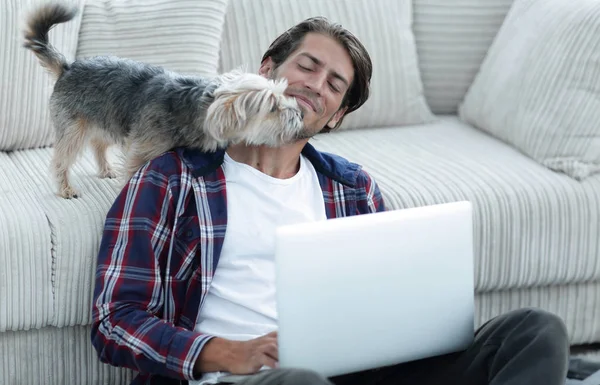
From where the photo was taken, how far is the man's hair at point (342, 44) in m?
1.82

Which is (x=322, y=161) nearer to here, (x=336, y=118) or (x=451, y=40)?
(x=336, y=118)

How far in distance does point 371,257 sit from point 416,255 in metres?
0.09

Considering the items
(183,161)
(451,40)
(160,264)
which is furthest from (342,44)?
(451,40)

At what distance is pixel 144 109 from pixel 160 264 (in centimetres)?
41

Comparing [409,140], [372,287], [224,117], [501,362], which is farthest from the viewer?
[409,140]

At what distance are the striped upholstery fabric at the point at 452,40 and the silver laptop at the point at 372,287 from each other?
1.50 meters

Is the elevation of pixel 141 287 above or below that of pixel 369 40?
below

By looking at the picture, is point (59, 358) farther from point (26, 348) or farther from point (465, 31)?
point (465, 31)

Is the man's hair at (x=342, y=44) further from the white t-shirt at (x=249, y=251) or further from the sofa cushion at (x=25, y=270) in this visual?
the sofa cushion at (x=25, y=270)

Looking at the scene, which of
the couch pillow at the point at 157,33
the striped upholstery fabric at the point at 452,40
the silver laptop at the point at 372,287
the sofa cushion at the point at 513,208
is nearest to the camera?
the silver laptop at the point at 372,287

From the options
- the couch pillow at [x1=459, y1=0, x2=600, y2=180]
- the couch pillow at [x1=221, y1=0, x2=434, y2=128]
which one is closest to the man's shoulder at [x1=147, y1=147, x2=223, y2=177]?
the couch pillow at [x1=221, y1=0, x2=434, y2=128]

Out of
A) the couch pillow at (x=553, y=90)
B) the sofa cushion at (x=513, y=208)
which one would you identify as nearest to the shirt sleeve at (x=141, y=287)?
the sofa cushion at (x=513, y=208)

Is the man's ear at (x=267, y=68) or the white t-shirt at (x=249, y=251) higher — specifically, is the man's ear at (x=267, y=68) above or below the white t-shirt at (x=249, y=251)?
above

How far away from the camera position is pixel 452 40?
113 inches
